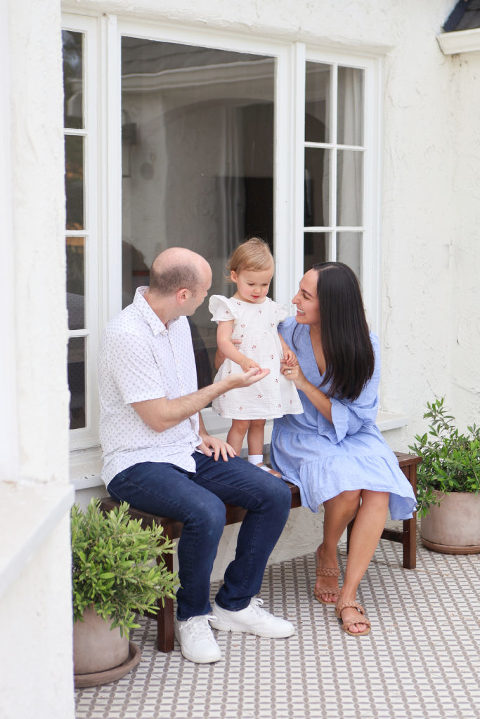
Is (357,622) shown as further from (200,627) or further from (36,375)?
(36,375)

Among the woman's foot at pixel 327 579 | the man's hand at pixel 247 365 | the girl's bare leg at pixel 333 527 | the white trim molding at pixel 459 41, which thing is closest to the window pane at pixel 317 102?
the white trim molding at pixel 459 41

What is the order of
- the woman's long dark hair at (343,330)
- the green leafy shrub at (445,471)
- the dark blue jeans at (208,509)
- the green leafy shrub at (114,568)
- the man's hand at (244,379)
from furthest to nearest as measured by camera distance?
the green leafy shrub at (445,471), the woman's long dark hair at (343,330), the man's hand at (244,379), the dark blue jeans at (208,509), the green leafy shrub at (114,568)

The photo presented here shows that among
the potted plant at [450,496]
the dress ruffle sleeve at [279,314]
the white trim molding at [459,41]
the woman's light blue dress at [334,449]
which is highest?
the white trim molding at [459,41]

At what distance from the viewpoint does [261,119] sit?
4891mm

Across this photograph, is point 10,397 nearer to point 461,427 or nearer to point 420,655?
point 420,655

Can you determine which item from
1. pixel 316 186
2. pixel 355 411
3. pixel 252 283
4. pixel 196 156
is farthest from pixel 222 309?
pixel 316 186

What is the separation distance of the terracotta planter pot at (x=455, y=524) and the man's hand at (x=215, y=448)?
1.33m

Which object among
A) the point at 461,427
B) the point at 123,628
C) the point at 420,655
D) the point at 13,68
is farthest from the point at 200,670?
the point at 461,427

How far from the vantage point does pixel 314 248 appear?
5.16 metres

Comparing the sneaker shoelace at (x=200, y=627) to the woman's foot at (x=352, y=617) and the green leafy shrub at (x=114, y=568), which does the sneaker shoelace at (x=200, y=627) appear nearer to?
the green leafy shrub at (x=114, y=568)

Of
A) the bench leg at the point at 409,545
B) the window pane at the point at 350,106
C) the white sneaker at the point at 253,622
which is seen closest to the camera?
the white sneaker at the point at 253,622

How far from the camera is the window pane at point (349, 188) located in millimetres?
5242

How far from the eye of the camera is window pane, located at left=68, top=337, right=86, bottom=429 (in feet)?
14.1

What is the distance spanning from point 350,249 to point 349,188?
1.05ft
